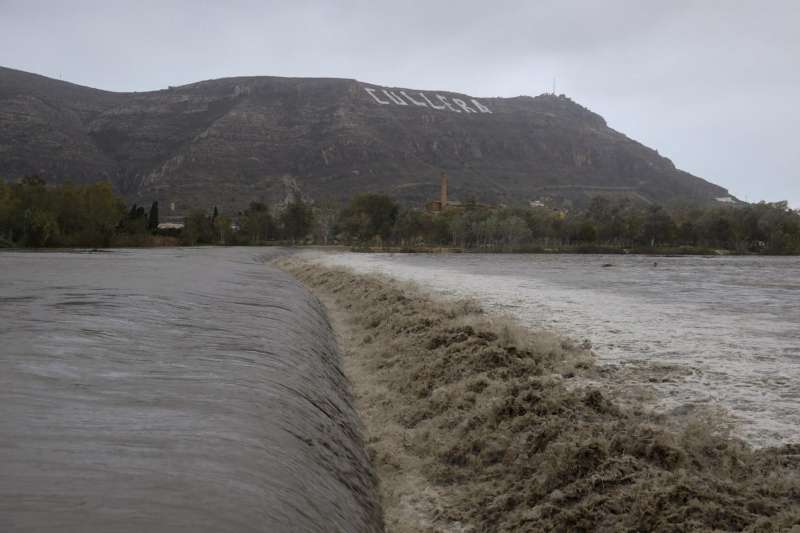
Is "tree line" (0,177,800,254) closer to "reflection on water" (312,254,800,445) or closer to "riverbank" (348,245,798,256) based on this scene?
"riverbank" (348,245,798,256)

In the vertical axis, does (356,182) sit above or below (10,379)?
above

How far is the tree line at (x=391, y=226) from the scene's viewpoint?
76.6m

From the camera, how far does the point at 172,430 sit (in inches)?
217

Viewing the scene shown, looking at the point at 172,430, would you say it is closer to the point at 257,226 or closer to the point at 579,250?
the point at 579,250

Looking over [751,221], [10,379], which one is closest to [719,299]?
[10,379]

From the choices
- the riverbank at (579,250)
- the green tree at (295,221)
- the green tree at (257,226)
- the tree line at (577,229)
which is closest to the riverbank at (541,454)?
the riverbank at (579,250)

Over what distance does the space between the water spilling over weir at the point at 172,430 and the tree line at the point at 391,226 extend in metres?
67.8

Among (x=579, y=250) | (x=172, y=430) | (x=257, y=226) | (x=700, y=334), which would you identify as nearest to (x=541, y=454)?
(x=172, y=430)

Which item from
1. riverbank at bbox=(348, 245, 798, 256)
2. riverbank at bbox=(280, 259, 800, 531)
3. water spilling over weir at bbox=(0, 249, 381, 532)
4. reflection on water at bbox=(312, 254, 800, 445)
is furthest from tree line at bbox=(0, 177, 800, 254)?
riverbank at bbox=(280, 259, 800, 531)

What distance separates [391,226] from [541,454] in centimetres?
12333

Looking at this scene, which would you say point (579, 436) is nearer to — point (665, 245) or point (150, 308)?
point (150, 308)

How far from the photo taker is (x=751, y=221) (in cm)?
10669

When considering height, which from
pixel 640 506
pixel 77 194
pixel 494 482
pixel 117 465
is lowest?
pixel 494 482

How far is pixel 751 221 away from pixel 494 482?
377 ft
